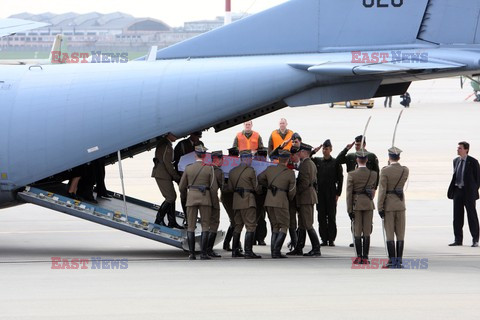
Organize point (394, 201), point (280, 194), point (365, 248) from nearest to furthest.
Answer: point (394, 201) → point (365, 248) → point (280, 194)

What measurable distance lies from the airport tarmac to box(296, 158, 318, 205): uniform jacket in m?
0.99

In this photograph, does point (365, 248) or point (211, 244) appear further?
point (211, 244)

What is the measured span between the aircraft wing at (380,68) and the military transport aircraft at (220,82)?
0.11 meters

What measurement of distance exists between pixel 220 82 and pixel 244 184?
5.65 feet

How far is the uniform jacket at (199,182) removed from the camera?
14680mm

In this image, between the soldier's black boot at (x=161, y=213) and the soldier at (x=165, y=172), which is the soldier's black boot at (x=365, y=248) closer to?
the soldier at (x=165, y=172)

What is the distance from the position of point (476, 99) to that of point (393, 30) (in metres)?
51.3

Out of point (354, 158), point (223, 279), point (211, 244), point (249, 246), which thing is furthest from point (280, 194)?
point (223, 279)

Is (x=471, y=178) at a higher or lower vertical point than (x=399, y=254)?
higher

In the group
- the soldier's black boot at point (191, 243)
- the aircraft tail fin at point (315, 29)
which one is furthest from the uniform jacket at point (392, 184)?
the soldier's black boot at point (191, 243)

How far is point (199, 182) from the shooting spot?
48.2 ft

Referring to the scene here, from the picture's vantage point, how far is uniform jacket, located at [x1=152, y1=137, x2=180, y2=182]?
15383 mm

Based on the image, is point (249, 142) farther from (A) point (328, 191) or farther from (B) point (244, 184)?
(B) point (244, 184)

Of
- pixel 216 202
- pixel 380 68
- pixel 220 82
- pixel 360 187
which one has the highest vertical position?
pixel 380 68
